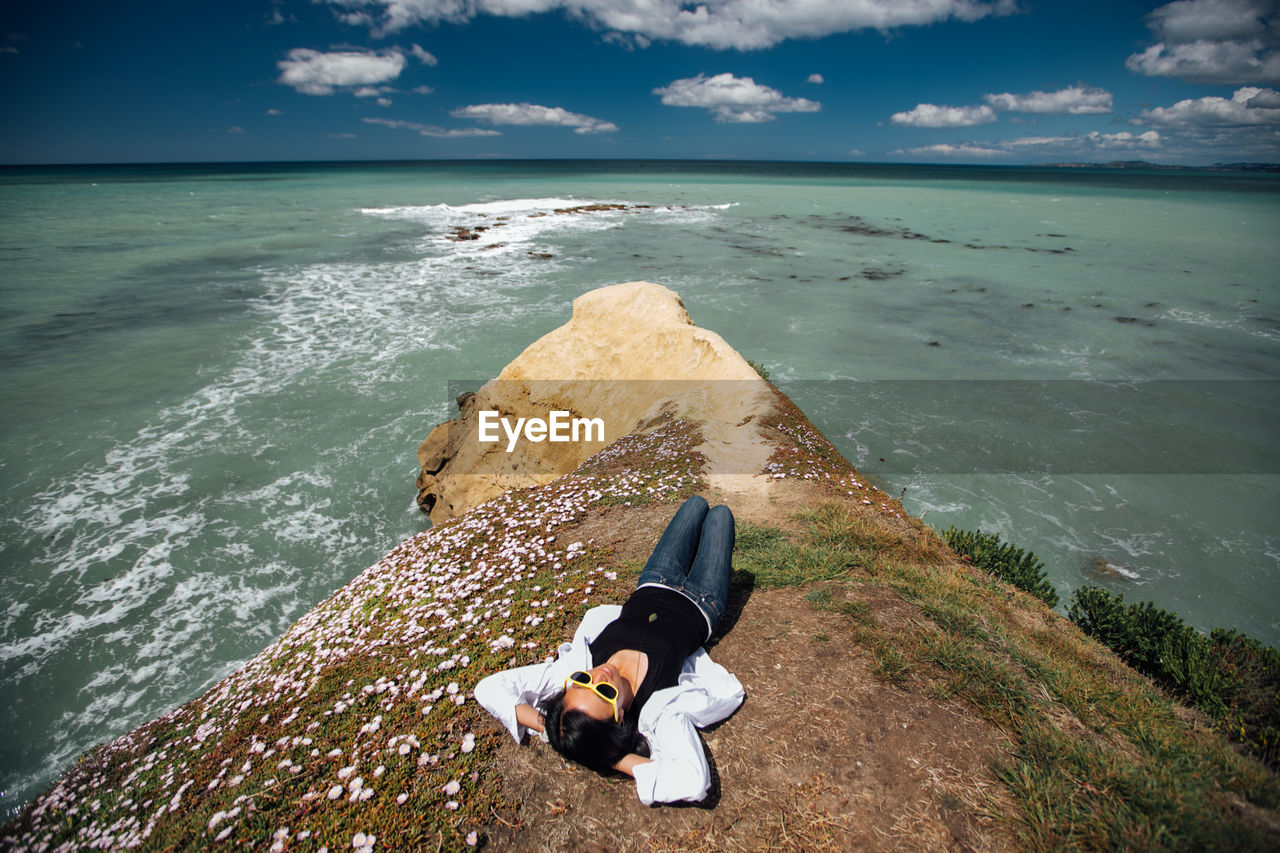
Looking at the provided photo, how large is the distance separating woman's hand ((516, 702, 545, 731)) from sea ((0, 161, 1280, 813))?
9731 millimetres

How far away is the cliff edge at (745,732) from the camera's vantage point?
177 inches

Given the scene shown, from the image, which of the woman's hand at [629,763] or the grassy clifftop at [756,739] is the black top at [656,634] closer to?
the woman's hand at [629,763]

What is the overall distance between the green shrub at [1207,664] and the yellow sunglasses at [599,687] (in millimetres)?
5743

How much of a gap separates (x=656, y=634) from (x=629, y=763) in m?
1.17

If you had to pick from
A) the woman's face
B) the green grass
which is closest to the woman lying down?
the woman's face

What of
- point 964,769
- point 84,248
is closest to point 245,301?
point 84,248

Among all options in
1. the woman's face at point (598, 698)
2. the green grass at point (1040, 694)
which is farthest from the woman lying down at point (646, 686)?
the green grass at point (1040, 694)

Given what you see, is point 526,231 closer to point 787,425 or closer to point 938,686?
point 787,425

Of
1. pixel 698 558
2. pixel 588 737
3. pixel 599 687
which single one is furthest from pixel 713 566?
pixel 588 737

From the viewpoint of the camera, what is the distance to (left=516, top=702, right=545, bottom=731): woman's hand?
5.21 metres

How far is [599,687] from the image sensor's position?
190 inches

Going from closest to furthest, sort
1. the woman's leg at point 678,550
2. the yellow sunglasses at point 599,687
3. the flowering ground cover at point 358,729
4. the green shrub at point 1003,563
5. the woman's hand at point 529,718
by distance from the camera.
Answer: the yellow sunglasses at point 599,687 → the flowering ground cover at point 358,729 → the woman's hand at point 529,718 → the woman's leg at point 678,550 → the green shrub at point 1003,563

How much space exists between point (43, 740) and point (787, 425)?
1536 centimetres

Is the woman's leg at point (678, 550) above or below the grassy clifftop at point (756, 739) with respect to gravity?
above
